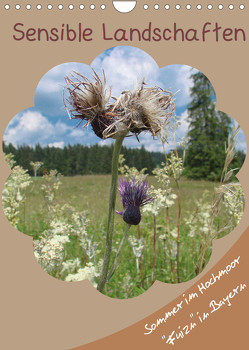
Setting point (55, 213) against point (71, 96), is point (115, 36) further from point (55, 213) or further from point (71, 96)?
point (55, 213)

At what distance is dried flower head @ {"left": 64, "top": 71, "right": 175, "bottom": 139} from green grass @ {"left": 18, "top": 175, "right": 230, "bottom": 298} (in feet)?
4.77

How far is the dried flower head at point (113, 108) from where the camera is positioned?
1413 mm

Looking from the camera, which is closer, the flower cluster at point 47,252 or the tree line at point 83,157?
the flower cluster at point 47,252

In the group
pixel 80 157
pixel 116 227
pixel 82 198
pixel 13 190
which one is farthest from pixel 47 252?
pixel 82 198

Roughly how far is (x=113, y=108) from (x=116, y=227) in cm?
228

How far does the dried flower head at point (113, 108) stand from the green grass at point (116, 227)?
1.45 meters

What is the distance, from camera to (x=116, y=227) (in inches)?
136

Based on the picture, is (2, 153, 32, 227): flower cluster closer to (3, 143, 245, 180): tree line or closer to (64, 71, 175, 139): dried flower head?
(3, 143, 245, 180): tree line

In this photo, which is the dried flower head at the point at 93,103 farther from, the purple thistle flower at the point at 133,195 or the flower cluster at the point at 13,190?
the flower cluster at the point at 13,190

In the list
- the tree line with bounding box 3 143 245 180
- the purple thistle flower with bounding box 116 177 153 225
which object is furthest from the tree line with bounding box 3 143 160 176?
the purple thistle flower with bounding box 116 177 153 225

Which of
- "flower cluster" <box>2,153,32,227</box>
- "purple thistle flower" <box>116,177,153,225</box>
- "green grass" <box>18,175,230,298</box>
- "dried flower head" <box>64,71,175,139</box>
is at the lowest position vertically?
"green grass" <box>18,175,230,298</box>

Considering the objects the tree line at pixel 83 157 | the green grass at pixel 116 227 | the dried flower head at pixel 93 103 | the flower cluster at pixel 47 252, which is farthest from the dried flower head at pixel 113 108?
the green grass at pixel 116 227

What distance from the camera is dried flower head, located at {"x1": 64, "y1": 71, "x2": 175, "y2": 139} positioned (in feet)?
4.64

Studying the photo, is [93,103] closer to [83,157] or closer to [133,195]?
[133,195]
